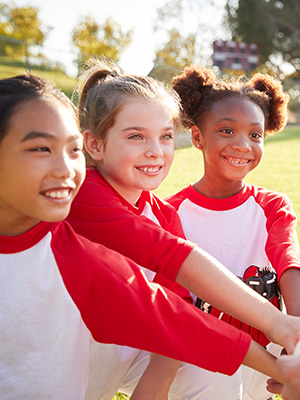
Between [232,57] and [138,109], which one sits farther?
[232,57]

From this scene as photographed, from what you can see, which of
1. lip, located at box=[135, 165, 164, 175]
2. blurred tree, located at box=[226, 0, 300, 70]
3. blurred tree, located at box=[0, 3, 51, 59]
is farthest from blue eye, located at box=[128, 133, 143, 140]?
blurred tree, located at box=[226, 0, 300, 70]

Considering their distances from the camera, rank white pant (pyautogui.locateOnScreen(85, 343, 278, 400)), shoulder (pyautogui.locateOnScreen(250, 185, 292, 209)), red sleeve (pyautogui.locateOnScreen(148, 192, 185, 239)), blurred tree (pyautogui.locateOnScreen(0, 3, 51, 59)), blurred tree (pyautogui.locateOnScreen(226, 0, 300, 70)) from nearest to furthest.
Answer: white pant (pyautogui.locateOnScreen(85, 343, 278, 400))
red sleeve (pyautogui.locateOnScreen(148, 192, 185, 239))
shoulder (pyautogui.locateOnScreen(250, 185, 292, 209))
blurred tree (pyautogui.locateOnScreen(0, 3, 51, 59))
blurred tree (pyautogui.locateOnScreen(226, 0, 300, 70))

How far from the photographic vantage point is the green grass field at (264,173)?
6.38m

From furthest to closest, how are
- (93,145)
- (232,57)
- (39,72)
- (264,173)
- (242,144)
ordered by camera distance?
(232,57) → (39,72) → (264,173) → (242,144) → (93,145)

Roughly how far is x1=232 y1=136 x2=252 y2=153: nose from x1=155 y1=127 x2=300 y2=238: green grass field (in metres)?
2.53

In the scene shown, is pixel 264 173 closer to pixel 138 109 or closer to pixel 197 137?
pixel 197 137

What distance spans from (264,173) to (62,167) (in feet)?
22.7

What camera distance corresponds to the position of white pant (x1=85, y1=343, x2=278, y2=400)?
157 cm

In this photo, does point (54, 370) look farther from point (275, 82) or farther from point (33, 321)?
point (275, 82)

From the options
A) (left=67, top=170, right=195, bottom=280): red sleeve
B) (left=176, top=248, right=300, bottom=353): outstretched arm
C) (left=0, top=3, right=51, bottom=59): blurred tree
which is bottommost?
(left=176, top=248, right=300, bottom=353): outstretched arm

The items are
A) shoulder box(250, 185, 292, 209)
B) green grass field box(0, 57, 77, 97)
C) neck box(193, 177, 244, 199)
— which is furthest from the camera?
green grass field box(0, 57, 77, 97)

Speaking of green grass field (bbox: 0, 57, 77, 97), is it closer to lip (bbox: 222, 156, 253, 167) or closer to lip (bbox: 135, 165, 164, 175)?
lip (bbox: 222, 156, 253, 167)

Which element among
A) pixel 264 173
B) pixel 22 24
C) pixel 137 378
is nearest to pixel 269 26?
pixel 22 24

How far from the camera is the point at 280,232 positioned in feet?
6.61
